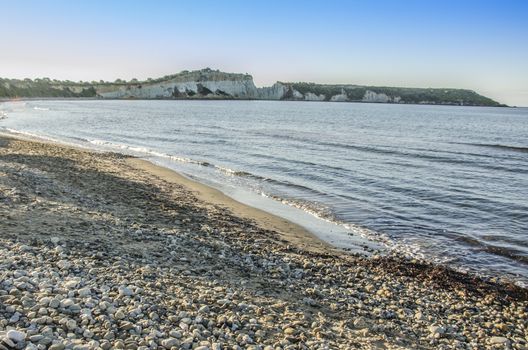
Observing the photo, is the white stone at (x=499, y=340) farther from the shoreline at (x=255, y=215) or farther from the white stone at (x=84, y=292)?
the white stone at (x=84, y=292)

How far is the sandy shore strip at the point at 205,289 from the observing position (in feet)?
21.3

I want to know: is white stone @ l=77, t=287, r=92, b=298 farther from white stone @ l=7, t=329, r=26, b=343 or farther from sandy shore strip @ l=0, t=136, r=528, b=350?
white stone @ l=7, t=329, r=26, b=343

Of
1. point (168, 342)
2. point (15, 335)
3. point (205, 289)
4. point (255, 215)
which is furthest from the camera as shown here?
point (255, 215)

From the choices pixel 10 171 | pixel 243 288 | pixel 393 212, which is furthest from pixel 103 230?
pixel 393 212

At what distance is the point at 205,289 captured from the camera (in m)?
8.55

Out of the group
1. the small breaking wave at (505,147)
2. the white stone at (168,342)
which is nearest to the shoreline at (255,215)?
the white stone at (168,342)

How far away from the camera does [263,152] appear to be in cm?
3669

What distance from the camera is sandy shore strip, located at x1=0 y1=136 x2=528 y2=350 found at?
6480 mm

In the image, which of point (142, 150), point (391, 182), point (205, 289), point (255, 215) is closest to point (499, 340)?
point (205, 289)

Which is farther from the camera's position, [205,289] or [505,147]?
[505,147]

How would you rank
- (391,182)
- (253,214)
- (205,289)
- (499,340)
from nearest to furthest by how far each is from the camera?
(499,340) → (205,289) → (253,214) → (391,182)

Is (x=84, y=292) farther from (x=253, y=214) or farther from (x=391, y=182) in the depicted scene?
(x=391, y=182)

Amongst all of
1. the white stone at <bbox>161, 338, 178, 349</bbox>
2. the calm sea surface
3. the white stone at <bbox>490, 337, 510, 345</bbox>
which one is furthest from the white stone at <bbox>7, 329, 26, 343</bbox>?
the calm sea surface

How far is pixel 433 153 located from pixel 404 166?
9.21m
